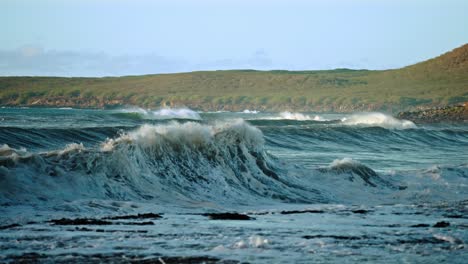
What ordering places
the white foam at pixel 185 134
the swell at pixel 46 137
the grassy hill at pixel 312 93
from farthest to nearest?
1. the grassy hill at pixel 312 93
2. the swell at pixel 46 137
3. the white foam at pixel 185 134

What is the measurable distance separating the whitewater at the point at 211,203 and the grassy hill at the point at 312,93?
384 feet

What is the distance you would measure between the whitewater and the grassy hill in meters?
117

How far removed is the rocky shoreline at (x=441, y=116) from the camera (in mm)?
75875

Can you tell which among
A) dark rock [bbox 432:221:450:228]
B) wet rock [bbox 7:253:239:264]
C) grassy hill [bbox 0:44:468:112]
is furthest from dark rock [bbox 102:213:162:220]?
grassy hill [bbox 0:44:468:112]

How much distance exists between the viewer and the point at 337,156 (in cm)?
3164

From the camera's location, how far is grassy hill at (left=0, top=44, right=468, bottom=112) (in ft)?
488

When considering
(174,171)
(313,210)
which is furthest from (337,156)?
(313,210)

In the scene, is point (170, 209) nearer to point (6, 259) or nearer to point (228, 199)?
point (228, 199)

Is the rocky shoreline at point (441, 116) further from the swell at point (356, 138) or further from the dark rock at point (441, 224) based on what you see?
the dark rock at point (441, 224)

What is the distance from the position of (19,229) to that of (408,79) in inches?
6495

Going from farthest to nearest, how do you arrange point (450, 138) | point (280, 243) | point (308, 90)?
1. point (308, 90)
2. point (450, 138)
3. point (280, 243)

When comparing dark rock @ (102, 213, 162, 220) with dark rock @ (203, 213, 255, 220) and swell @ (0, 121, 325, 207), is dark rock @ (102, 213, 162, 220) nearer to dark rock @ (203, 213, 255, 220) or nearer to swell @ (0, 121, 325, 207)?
dark rock @ (203, 213, 255, 220)

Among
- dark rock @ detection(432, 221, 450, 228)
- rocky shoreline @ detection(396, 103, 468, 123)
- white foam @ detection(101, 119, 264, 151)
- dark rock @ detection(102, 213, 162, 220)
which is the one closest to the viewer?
dark rock @ detection(432, 221, 450, 228)

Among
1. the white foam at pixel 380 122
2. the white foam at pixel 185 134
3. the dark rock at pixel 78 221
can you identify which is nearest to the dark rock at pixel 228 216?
the dark rock at pixel 78 221
